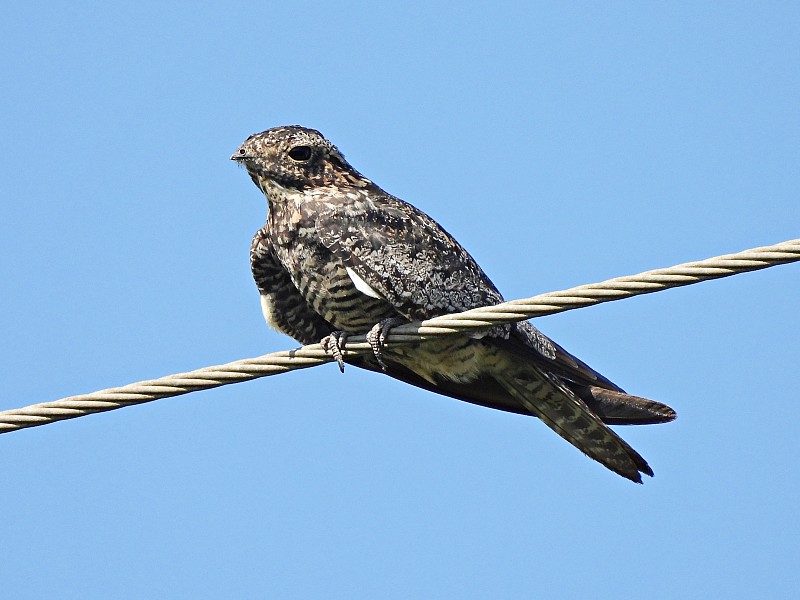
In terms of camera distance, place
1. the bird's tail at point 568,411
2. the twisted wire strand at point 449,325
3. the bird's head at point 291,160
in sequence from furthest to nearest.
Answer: the bird's head at point 291,160 → the bird's tail at point 568,411 → the twisted wire strand at point 449,325

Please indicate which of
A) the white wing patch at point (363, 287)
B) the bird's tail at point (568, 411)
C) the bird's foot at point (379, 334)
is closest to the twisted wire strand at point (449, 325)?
the bird's foot at point (379, 334)

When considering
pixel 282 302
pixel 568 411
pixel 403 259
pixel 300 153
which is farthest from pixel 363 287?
pixel 568 411

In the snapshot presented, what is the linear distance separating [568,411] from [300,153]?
2017 millimetres

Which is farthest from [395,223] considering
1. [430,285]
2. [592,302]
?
[592,302]

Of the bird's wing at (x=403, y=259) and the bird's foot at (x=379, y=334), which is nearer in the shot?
the bird's foot at (x=379, y=334)

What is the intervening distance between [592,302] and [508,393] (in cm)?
231

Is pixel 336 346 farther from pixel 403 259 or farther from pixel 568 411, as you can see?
pixel 568 411

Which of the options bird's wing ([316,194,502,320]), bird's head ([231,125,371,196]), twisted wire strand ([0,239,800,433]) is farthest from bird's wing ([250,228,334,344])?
twisted wire strand ([0,239,800,433])

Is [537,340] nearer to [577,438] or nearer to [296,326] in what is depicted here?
[577,438]

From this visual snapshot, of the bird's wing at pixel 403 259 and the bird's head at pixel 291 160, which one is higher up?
A: the bird's head at pixel 291 160

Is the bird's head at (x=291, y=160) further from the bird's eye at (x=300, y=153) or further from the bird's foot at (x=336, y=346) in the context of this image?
the bird's foot at (x=336, y=346)

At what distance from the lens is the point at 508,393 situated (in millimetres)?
6789

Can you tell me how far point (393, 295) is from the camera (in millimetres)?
6148

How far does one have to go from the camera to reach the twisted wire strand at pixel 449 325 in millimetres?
4273
